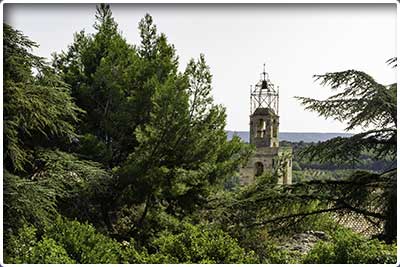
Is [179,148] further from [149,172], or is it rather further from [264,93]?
[264,93]

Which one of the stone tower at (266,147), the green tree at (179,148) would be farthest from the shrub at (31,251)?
the stone tower at (266,147)

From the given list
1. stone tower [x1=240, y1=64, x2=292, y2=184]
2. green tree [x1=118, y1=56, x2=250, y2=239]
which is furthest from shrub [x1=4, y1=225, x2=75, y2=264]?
stone tower [x1=240, y1=64, x2=292, y2=184]

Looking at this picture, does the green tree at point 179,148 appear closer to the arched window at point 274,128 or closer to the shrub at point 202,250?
the arched window at point 274,128

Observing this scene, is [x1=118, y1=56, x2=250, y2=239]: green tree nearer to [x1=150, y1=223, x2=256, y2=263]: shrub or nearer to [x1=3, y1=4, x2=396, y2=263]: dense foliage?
[x1=3, y1=4, x2=396, y2=263]: dense foliage

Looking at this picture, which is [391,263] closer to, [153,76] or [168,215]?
[168,215]

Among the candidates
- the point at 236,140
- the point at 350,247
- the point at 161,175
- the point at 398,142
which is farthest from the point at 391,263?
the point at 236,140

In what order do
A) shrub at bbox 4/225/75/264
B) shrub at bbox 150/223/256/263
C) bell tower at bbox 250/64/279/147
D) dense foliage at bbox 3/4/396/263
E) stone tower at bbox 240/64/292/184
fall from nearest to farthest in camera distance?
1. shrub at bbox 4/225/75/264
2. shrub at bbox 150/223/256/263
3. dense foliage at bbox 3/4/396/263
4. bell tower at bbox 250/64/279/147
5. stone tower at bbox 240/64/292/184

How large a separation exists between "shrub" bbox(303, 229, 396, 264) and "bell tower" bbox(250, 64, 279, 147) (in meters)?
2.88

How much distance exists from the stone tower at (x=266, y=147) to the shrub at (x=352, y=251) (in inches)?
114

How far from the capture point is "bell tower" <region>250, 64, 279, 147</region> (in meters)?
7.49

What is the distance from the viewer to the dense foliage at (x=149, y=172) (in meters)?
5.24

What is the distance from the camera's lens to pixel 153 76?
28.6 ft

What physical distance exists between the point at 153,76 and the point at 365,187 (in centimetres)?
423

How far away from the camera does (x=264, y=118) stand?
10156 millimetres
